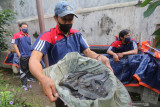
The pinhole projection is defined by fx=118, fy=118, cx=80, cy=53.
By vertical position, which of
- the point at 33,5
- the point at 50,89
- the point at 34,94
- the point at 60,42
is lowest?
the point at 34,94

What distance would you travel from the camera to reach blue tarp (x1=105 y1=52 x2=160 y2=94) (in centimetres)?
254

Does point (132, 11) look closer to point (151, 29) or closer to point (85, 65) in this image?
point (151, 29)

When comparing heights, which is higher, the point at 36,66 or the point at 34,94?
the point at 36,66

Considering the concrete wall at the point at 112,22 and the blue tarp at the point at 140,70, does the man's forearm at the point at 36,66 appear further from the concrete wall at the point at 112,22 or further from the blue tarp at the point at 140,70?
the concrete wall at the point at 112,22

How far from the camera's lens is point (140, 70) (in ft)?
8.50

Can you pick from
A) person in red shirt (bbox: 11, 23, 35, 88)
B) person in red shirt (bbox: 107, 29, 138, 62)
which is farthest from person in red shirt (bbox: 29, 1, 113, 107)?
person in red shirt (bbox: 11, 23, 35, 88)

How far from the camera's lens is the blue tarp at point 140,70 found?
2.54 meters

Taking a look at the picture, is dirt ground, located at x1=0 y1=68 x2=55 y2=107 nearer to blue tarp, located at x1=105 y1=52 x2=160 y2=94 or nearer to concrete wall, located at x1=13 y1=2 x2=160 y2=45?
blue tarp, located at x1=105 y1=52 x2=160 y2=94

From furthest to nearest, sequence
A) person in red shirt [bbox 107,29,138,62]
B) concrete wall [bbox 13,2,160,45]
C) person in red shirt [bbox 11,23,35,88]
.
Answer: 1. concrete wall [bbox 13,2,160,45]
2. person in red shirt [bbox 11,23,35,88]
3. person in red shirt [bbox 107,29,138,62]

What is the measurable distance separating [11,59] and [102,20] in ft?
12.8

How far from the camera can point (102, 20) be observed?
15.5 feet

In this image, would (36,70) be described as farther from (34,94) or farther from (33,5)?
(33,5)

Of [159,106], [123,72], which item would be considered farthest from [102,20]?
[159,106]

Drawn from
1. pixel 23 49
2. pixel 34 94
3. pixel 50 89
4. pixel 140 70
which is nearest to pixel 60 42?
pixel 50 89
